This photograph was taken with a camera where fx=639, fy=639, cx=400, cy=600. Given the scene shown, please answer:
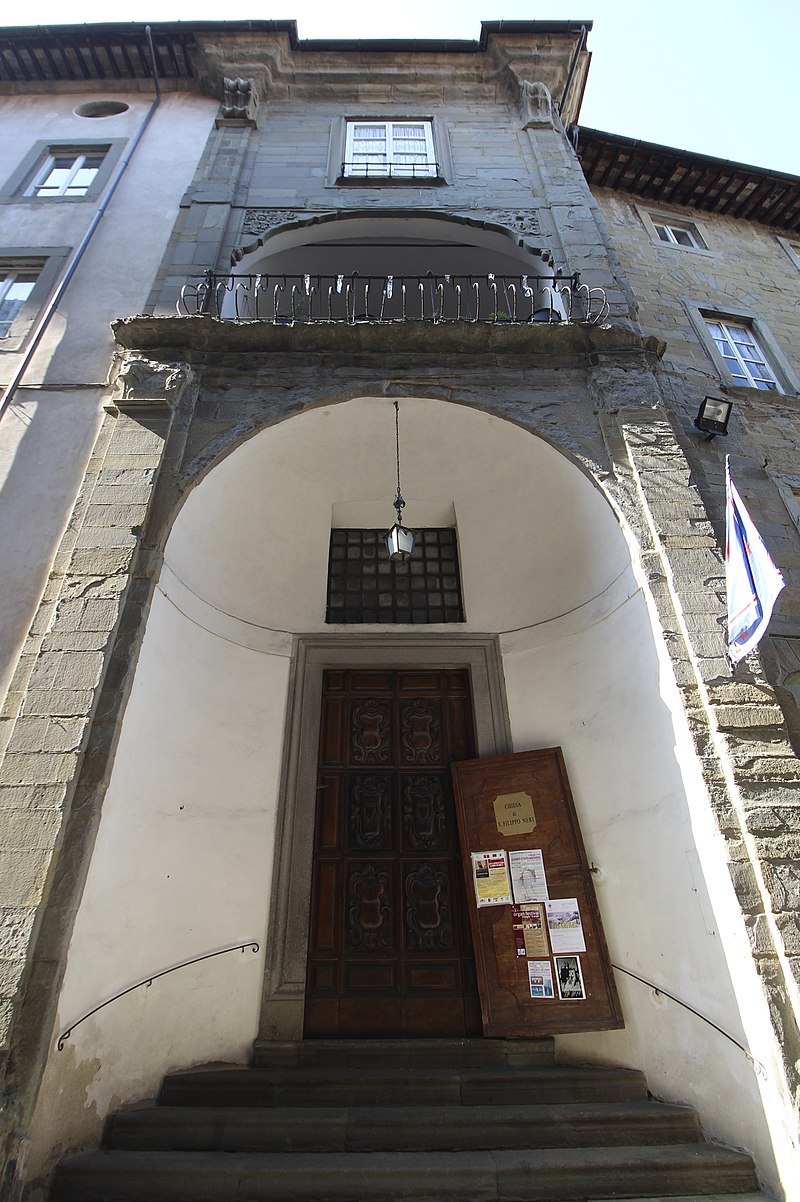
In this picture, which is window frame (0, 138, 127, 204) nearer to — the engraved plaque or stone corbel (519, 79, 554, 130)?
stone corbel (519, 79, 554, 130)

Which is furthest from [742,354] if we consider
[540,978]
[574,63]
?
[540,978]

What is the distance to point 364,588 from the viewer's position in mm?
6855

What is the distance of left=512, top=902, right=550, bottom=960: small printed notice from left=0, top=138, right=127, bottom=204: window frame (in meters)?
9.54

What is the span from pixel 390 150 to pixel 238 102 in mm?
2482

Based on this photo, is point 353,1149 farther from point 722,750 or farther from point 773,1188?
point 722,750

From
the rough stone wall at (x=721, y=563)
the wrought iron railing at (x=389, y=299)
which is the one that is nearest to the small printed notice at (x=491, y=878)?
the rough stone wall at (x=721, y=563)

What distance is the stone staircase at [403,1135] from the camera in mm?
3199

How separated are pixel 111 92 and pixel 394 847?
12.2 metres

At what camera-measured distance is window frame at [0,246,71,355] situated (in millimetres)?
6508

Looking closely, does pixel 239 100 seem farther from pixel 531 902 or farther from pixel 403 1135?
pixel 403 1135

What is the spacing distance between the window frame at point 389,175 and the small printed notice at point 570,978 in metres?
9.30

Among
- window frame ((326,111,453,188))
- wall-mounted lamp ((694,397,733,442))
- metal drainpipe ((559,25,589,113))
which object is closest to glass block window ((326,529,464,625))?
wall-mounted lamp ((694,397,733,442))

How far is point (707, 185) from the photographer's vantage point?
10438mm

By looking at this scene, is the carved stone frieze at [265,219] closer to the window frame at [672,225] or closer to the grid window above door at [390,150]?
the grid window above door at [390,150]
